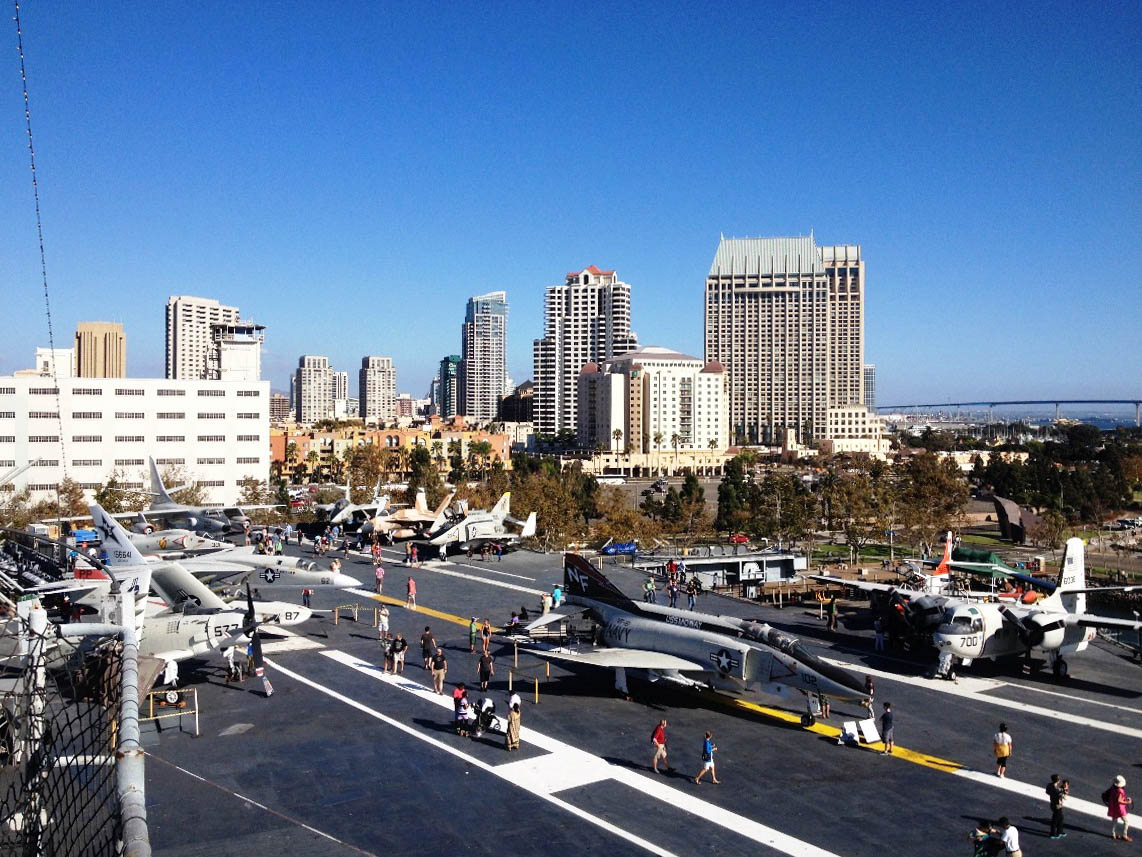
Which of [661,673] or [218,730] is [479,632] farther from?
[218,730]

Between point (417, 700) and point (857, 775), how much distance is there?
1340 centimetres

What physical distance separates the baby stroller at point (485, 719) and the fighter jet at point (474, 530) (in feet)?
105

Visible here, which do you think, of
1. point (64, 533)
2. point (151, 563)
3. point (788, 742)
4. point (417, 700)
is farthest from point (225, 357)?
point (788, 742)

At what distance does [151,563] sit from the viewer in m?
32.8

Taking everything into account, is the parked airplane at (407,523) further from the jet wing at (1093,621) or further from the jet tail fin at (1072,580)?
the jet wing at (1093,621)

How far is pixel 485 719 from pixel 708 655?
7.15 meters

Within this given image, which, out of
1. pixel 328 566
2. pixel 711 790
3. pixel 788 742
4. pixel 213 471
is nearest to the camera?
pixel 711 790

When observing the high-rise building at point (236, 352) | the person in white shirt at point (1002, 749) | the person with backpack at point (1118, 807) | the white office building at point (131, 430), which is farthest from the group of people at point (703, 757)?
the high-rise building at point (236, 352)

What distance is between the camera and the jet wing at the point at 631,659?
89.6 ft

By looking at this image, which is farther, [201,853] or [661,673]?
[661,673]

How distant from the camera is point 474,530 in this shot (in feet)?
190

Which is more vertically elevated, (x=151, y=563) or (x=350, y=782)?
(x=151, y=563)

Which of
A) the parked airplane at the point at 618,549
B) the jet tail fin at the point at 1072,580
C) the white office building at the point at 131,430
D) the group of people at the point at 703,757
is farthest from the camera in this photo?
the white office building at the point at 131,430

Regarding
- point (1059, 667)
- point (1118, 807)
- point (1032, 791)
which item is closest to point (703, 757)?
point (1032, 791)
